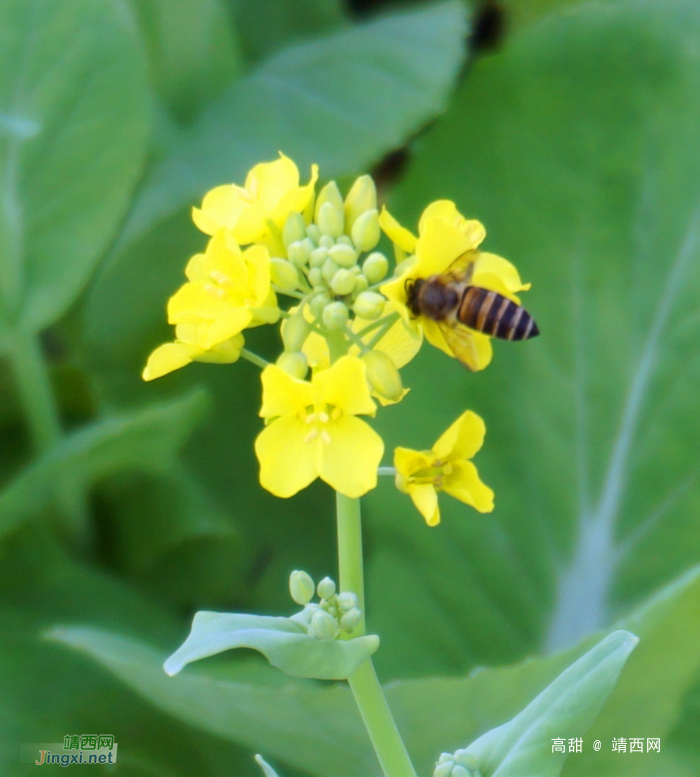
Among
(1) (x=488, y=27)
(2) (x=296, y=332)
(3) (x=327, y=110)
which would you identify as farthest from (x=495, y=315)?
(1) (x=488, y=27)

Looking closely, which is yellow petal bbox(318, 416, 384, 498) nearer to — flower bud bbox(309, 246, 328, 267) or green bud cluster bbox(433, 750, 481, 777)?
flower bud bbox(309, 246, 328, 267)

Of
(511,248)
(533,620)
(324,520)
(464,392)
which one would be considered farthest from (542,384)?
(324,520)

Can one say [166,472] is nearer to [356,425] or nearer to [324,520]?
[324,520]

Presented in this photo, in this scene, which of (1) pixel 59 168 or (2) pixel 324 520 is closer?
(1) pixel 59 168

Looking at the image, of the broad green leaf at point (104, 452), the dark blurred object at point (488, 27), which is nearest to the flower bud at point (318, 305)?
the broad green leaf at point (104, 452)

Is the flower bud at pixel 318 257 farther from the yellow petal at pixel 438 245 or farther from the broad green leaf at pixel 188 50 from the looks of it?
the broad green leaf at pixel 188 50

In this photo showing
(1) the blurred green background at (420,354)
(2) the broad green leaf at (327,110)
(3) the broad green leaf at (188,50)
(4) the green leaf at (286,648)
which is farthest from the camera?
(3) the broad green leaf at (188,50)
